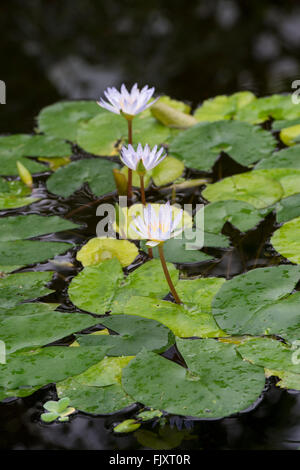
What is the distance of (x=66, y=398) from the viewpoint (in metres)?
1.30

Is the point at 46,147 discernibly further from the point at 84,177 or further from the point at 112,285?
the point at 112,285

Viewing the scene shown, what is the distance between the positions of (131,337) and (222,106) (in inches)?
59.3

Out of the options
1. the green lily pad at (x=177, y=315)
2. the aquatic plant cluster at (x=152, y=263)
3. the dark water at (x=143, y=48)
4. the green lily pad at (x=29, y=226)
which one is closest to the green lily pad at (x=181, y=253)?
the aquatic plant cluster at (x=152, y=263)

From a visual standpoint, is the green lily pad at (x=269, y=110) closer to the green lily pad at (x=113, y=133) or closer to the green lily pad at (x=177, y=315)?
the green lily pad at (x=113, y=133)

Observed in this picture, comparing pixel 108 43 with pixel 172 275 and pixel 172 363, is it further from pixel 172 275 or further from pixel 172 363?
pixel 172 363

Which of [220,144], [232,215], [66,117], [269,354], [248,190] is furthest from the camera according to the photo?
[66,117]

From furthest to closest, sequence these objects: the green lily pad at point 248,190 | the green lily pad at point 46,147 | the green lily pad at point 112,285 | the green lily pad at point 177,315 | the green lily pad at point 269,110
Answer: the green lily pad at point 269,110, the green lily pad at point 46,147, the green lily pad at point 248,190, the green lily pad at point 112,285, the green lily pad at point 177,315

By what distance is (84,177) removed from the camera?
220cm

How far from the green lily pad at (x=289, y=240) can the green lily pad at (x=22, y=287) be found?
0.72 meters

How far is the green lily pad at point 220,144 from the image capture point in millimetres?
2230

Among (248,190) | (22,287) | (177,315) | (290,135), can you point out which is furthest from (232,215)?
(22,287)

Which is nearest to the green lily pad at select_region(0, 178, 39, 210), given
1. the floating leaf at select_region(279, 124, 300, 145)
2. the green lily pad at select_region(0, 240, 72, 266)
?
the green lily pad at select_region(0, 240, 72, 266)

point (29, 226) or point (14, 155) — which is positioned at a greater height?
point (14, 155)

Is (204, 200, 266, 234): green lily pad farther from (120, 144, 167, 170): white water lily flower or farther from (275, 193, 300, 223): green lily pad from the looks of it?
(120, 144, 167, 170): white water lily flower
